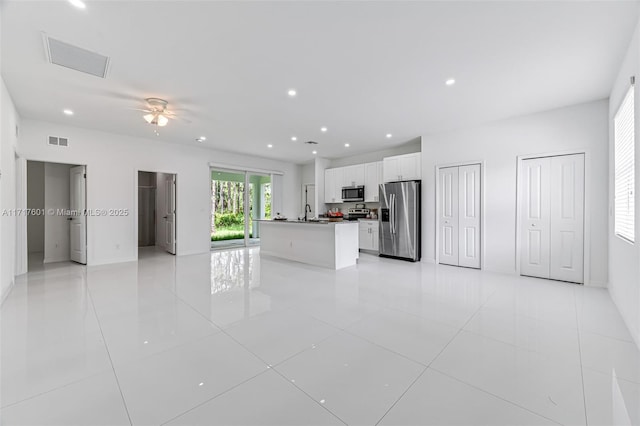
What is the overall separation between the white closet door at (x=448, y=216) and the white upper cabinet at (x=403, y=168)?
0.61 metres

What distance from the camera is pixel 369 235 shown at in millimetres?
6805

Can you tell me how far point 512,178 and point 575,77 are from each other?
5.79 ft

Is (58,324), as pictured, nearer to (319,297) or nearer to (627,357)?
(319,297)

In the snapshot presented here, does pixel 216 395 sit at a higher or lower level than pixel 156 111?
lower

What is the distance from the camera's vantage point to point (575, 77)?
3229 millimetres

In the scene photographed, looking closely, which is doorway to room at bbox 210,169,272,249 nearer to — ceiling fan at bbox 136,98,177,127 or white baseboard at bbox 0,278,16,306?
ceiling fan at bbox 136,98,177,127

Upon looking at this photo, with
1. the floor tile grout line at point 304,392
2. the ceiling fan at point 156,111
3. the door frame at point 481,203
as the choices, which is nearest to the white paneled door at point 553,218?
the door frame at point 481,203

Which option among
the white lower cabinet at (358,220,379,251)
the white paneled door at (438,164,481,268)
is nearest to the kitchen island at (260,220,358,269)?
the white lower cabinet at (358,220,379,251)

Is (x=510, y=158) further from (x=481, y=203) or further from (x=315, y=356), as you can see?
(x=315, y=356)

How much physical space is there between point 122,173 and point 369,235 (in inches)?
228

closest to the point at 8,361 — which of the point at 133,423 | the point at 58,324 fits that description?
the point at 58,324

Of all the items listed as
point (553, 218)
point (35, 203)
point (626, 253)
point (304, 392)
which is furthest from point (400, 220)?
point (35, 203)

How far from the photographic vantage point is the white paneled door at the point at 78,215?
5.37 meters

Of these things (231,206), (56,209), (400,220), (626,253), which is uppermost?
(231,206)
